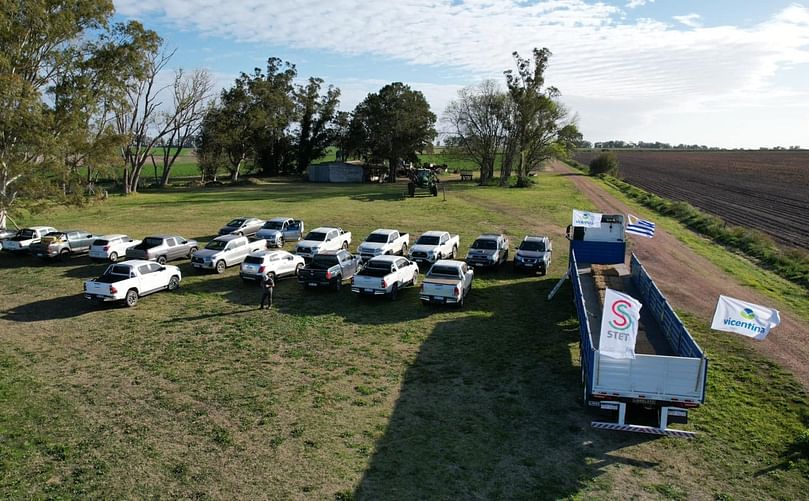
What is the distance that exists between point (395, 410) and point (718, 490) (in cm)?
665

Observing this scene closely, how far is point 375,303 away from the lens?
21453 millimetres

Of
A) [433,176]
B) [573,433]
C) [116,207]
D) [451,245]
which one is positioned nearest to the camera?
[573,433]

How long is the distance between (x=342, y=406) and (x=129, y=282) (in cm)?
1215

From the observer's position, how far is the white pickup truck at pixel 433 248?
26656 mm

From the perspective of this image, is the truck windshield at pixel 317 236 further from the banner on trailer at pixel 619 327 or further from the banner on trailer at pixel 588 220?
the banner on trailer at pixel 619 327

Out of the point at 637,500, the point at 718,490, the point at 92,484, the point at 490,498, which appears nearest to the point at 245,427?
the point at 92,484

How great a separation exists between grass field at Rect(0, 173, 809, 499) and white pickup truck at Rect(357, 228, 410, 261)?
5049 millimetres

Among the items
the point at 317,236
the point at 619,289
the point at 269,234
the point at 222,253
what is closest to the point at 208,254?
the point at 222,253

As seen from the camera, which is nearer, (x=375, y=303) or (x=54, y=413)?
(x=54, y=413)

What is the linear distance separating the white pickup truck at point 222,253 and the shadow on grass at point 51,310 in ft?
17.0

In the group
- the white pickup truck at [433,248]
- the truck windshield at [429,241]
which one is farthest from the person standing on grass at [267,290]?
the truck windshield at [429,241]

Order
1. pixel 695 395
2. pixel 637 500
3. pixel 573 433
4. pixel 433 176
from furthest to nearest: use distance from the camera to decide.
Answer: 1. pixel 433 176
2. pixel 573 433
3. pixel 695 395
4. pixel 637 500

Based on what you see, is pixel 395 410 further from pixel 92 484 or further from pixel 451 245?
pixel 451 245

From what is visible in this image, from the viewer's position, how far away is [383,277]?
21094mm
